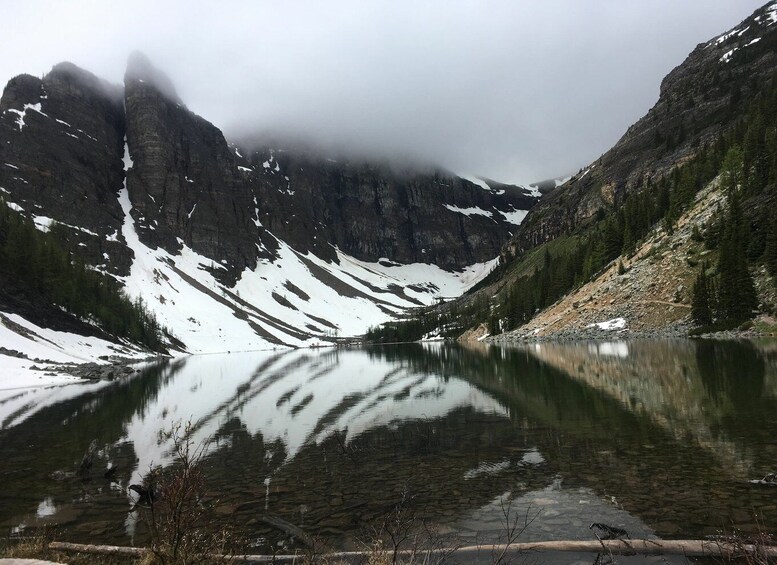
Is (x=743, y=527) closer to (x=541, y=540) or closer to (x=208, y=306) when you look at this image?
(x=541, y=540)

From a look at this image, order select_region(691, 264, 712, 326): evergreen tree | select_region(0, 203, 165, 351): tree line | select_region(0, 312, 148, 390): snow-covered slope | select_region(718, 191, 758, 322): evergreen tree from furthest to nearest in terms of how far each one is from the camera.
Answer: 1. select_region(0, 203, 165, 351): tree line
2. select_region(691, 264, 712, 326): evergreen tree
3. select_region(718, 191, 758, 322): evergreen tree
4. select_region(0, 312, 148, 390): snow-covered slope

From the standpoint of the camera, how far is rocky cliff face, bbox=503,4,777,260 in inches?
6014

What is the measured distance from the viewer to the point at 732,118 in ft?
470

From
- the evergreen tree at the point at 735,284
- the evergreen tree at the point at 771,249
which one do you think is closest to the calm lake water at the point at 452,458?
the evergreen tree at the point at 735,284

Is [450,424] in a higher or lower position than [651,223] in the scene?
lower

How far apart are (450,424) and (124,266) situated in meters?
193

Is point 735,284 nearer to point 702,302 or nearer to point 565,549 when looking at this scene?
point 702,302

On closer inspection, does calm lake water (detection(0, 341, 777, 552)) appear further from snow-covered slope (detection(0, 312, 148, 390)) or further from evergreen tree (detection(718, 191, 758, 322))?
evergreen tree (detection(718, 191, 758, 322))

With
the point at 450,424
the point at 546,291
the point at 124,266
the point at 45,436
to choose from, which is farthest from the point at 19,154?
the point at 450,424

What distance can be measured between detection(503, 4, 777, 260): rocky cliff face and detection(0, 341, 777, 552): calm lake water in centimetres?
14979

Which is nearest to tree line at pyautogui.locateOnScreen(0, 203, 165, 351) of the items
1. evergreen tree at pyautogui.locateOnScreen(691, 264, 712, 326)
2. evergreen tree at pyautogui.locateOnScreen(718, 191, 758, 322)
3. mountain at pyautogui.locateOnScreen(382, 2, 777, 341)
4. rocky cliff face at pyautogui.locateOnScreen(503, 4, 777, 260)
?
mountain at pyautogui.locateOnScreen(382, 2, 777, 341)

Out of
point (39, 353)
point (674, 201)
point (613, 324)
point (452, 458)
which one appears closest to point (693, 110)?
point (674, 201)

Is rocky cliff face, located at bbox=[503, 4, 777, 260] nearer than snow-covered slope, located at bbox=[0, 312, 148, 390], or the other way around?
snow-covered slope, located at bbox=[0, 312, 148, 390]

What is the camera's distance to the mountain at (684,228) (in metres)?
65.1
